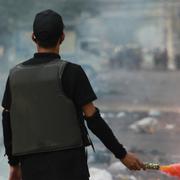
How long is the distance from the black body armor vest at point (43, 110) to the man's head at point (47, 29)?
0.33 feet

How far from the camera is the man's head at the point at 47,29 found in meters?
2.26

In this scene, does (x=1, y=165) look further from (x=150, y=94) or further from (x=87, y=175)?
(x=150, y=94)

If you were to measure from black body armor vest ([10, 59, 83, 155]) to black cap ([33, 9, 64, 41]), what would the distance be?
Result: 4.9 inches

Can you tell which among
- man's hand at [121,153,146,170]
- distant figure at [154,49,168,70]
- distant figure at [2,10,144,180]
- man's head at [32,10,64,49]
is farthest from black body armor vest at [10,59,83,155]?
distant figure at [154,49,168,70]

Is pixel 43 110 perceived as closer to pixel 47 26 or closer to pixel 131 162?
pixel 47 26

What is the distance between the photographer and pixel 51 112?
226 centimetres

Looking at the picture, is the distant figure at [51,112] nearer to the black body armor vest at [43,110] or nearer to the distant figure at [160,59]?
the black body armor vest at [43,110]

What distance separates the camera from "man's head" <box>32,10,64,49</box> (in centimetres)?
226

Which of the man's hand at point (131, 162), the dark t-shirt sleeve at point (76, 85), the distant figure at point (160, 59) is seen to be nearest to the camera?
the dark t-shirt sleeve at point (76, 85)

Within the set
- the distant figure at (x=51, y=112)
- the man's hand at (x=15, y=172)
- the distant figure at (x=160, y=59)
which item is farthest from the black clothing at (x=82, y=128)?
the distant figure at (x=160, y=59)

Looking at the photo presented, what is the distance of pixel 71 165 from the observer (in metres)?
2.29

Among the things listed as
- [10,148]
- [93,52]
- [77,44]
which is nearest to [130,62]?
[93,52]

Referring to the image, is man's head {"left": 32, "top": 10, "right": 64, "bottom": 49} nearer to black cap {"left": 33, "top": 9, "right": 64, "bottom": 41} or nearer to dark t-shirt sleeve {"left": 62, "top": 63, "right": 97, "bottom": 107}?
black cap {"left": 33, "top": 9, "right": 64, "bottom": 41}

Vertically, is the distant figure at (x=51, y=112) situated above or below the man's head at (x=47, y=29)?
below
